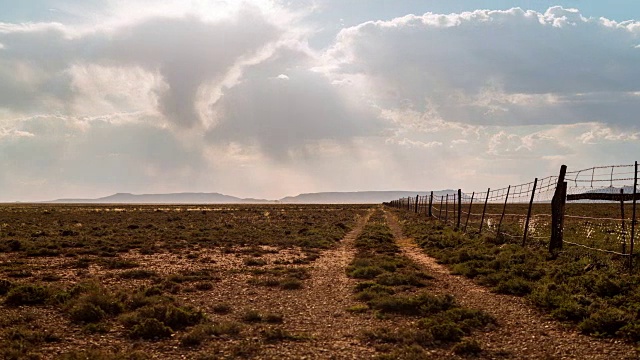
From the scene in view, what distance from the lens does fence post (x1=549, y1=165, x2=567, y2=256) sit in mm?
18416

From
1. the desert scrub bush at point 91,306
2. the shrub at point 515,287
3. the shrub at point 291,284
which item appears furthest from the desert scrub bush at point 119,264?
the shrub at point 515,287

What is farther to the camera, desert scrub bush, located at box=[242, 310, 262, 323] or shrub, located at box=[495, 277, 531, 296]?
shrub, located at box=[495, 277, 531, 296]

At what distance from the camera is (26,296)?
1230 cm

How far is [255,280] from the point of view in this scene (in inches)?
639

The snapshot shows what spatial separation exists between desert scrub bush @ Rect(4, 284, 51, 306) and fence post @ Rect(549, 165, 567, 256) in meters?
17.2

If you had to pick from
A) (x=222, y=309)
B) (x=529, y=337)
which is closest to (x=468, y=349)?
(x=529, y=337)

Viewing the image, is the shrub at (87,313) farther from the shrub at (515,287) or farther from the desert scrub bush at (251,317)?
the shrub at (515,287)

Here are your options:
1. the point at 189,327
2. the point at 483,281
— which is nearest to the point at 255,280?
the point at 189,327

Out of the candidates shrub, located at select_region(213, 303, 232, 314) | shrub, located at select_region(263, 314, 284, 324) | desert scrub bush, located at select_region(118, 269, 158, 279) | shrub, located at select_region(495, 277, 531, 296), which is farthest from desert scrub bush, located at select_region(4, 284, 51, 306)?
shrub, located at select_region(495, 277, 531, 296)

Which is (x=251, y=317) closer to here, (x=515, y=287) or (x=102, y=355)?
(x=102, y=355)

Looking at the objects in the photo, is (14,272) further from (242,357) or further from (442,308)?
(442,308)

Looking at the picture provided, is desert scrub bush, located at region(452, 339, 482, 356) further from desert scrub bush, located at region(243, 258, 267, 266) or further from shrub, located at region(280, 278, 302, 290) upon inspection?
desert scrub bush, located at region(243, 258, 267, 266)

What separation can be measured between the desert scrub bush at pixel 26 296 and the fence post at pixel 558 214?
56.4ft

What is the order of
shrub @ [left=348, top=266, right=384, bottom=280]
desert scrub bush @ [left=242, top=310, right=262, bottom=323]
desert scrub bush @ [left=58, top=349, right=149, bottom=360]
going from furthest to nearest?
shrub @ [left=348, top=266, right=384, bottom=280] → desert scrub bush @ [left=242, top=310, right=262, bottom=323] → desert scrub bush @ [left=58, top=349, right=149, bottom=360]
